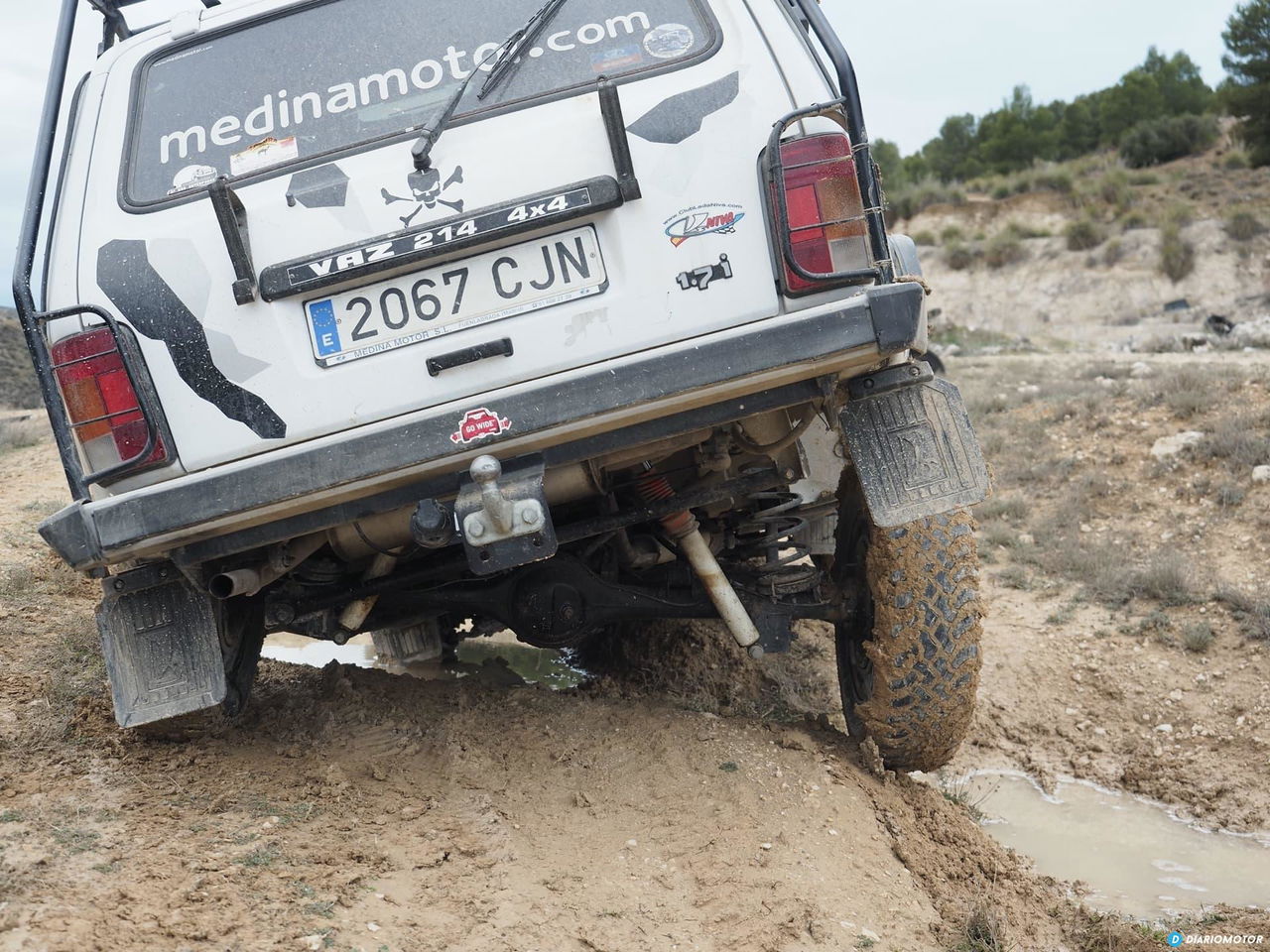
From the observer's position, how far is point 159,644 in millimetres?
3258

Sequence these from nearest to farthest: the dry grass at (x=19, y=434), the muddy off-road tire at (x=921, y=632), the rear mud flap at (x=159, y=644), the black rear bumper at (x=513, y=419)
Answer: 1. the black rear bumper at (x=513, y=419)
2. the rear mud flap at (x=159, y=644)
3. the muddy off-road tire at (x=921, y=632)
4. the dry grass at (x=19, y=434)

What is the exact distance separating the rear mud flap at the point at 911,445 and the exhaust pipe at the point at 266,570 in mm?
1512

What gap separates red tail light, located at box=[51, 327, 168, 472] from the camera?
9.34 ft

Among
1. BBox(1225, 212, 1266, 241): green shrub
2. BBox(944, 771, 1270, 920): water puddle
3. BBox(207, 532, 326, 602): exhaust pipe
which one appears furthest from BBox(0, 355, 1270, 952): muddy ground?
BBox(1225, 212, 1266, 241): green shrub

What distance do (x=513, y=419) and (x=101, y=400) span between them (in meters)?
1.04

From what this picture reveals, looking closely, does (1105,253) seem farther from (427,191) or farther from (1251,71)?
(427,191)

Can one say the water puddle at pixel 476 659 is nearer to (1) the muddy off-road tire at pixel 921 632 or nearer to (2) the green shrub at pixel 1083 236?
(1) the muddy off-road tire at pixel 921 632

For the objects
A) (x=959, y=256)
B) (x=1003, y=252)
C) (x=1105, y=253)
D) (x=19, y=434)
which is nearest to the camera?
(x=19, y=434)

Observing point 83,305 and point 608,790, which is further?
point 608,790

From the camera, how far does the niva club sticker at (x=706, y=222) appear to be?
285cm

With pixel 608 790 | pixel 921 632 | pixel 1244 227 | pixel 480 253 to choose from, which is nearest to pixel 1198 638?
pixel 921 632

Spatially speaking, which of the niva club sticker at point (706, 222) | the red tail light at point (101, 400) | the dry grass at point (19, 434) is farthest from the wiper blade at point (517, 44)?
the dry grass at point (19, 434)

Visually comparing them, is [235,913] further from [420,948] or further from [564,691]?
[564,691]

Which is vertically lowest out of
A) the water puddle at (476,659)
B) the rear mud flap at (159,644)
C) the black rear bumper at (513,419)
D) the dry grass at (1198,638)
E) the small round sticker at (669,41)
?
the dry grass at (1198,638)
